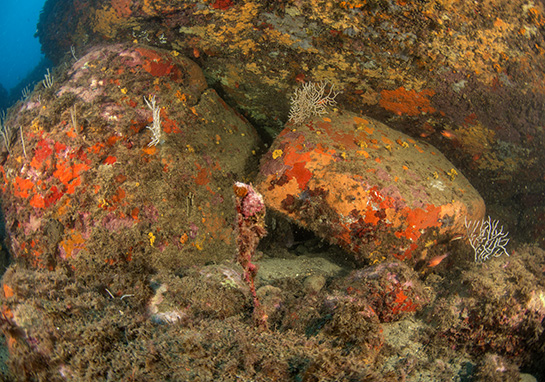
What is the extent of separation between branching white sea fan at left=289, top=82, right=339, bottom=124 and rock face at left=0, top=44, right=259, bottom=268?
4.05 ft

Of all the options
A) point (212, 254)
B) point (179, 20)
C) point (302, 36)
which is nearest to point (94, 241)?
point (212, 254)

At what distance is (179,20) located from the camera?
4.43m

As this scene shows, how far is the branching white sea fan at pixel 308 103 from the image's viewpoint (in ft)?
14.3

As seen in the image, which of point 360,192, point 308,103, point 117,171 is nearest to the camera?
point 117,171

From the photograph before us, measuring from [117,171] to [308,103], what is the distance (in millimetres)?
2909

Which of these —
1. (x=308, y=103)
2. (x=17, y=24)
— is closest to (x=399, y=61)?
(x=308, y=103)

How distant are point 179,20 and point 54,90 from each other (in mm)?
2139

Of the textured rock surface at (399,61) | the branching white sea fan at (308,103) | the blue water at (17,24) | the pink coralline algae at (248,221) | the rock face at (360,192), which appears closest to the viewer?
the pink coralline algae at (248,221)

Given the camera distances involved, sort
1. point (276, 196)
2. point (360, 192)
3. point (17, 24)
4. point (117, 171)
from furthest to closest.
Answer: point (17, 24), point (276, 196), point (360, 192), point (117, 171)

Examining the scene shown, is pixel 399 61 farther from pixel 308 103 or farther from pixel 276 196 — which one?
pixel 276 196

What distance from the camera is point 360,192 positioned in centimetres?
369

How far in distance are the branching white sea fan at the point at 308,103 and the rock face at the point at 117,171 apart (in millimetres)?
1233

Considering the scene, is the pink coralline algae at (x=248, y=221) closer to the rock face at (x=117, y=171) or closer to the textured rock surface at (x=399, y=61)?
the rock face at (x=117, y=171)

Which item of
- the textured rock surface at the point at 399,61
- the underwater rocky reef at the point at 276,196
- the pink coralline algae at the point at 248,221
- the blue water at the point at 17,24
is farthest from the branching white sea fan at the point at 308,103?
the blue water at the point at 17,24
